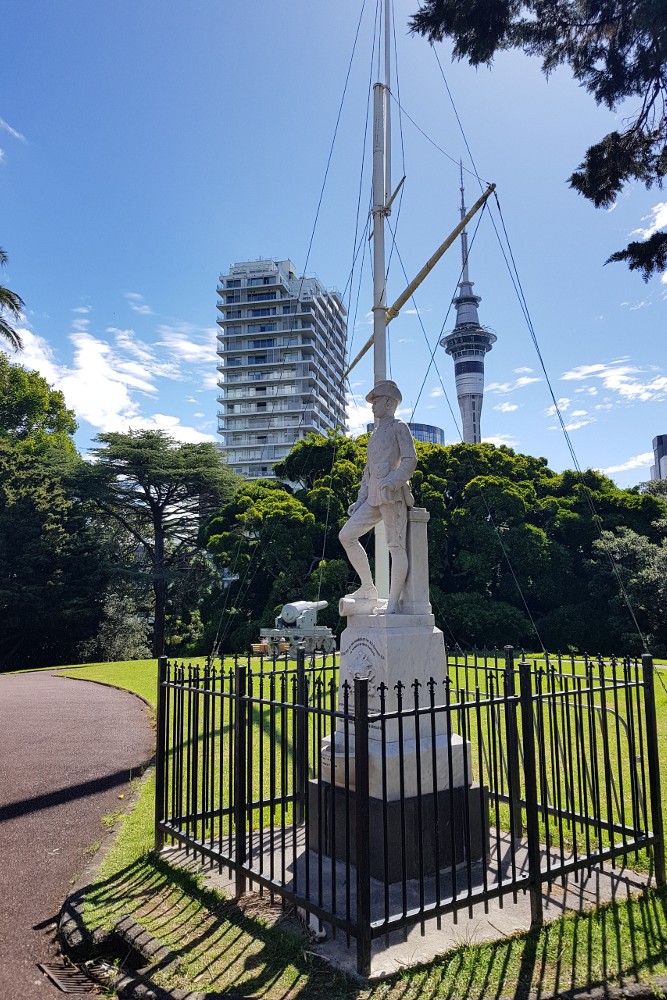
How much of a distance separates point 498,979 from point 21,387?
38112 millimetres

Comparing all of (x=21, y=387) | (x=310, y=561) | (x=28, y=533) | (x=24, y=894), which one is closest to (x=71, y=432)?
(x=21, y=387)

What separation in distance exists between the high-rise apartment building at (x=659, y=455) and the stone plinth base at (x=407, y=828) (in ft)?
263

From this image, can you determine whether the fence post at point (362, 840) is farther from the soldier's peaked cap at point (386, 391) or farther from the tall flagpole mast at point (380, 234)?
the tall flagpole mast at point (380, 234)

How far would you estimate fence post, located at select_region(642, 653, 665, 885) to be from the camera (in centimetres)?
462

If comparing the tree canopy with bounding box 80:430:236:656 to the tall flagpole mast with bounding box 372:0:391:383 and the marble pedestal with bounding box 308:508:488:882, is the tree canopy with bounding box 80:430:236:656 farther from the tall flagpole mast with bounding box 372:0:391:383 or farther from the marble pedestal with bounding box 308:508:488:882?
the marble pedestal with bounding box 308:508:488:882

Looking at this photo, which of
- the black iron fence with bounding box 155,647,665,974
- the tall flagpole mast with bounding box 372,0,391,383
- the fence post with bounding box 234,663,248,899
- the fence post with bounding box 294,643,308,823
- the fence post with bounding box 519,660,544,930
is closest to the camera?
the black iron fence with bounding box 155,647,665,974

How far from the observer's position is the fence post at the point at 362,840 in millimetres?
3506

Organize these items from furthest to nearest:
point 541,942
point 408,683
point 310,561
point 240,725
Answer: point 310,561, point 408,683, point 240,725, point 541,942

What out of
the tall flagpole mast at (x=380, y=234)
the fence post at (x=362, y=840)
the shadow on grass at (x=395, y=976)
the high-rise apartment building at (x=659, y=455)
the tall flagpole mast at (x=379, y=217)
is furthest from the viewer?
the high-rise apartment building at (x=659, y=455)

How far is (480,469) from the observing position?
2747 cm

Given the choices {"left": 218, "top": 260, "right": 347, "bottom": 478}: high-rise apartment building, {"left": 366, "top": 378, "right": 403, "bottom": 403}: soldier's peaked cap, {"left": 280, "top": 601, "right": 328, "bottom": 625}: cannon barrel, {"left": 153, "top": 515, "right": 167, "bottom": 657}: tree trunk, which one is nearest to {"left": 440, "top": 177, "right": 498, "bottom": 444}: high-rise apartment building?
{"left": 218, "top": 260, "right": 347, "bottom": 478}: high-rise apartment building

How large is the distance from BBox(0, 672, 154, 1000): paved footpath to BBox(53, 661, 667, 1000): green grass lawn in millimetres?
450

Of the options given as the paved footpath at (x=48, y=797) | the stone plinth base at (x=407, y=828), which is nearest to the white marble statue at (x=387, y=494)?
the stone plinth base at (x=407, y=828)

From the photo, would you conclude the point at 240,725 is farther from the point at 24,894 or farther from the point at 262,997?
the point at 24,894
